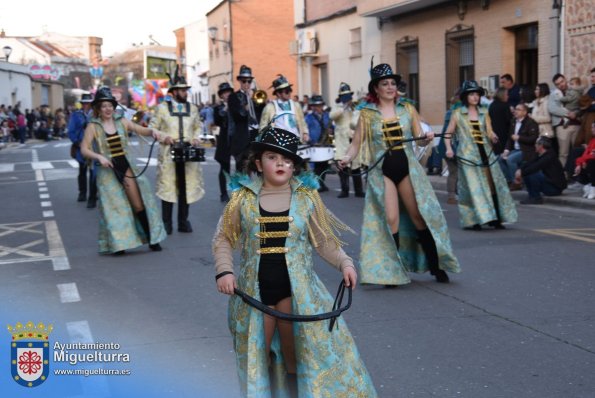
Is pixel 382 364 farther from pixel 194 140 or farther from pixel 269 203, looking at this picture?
pixel 194 140

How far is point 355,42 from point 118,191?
1993 centimetres

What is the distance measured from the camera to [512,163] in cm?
1588

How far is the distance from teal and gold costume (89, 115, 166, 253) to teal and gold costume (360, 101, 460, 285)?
3.19 meters

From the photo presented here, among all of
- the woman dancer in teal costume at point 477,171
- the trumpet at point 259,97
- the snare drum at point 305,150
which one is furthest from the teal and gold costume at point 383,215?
the snare drum at point 305,150

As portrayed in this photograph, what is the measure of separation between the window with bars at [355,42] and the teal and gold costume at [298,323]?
2468cm

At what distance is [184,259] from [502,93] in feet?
29.3

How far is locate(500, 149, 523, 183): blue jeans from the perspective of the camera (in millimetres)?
15750

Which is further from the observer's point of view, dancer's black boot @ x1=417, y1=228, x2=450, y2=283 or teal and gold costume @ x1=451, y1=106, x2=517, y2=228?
teal and gold costume @ x1=451, y1=106, x2=517, y2=228

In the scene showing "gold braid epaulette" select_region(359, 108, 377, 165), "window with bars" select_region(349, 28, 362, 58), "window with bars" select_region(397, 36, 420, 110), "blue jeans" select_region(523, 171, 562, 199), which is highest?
"window with bars" select_region(349, 28, 362, 58)

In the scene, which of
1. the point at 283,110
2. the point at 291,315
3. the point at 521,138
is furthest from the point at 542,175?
the point at 291,315

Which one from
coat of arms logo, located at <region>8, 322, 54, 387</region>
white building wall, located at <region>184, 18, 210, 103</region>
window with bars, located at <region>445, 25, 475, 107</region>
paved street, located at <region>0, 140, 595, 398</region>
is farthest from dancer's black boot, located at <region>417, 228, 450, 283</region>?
white building wall, located at <region>184, 18, 210, 103</region>

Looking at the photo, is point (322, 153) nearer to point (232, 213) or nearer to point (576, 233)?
point (576, 233)

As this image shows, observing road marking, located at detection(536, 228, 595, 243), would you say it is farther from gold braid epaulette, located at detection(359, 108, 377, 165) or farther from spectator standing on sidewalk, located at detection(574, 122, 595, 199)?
gold braid epaulette, located at detection(359, 108, 377, 165)

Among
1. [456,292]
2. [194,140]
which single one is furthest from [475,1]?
[456,292]
